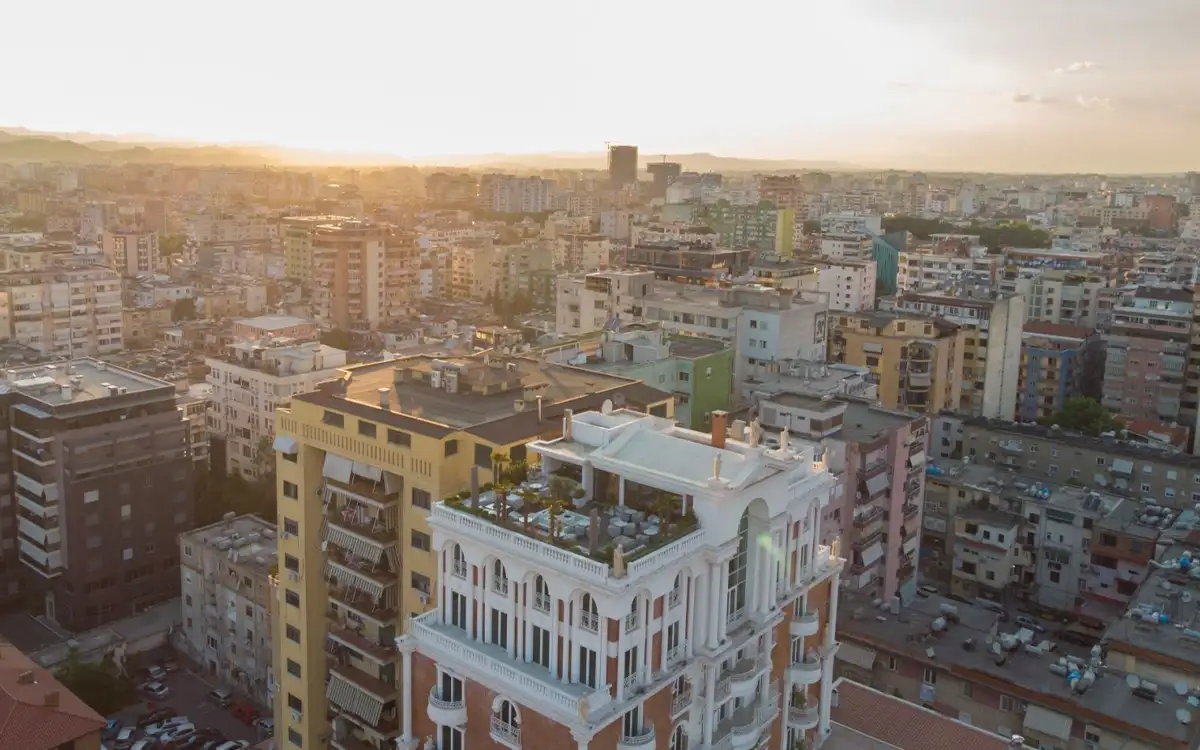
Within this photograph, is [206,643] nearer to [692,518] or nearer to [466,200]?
[692,518]

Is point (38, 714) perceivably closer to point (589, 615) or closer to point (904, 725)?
point (589, 615)

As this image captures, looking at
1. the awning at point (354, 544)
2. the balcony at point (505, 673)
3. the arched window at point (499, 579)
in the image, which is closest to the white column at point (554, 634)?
the balcony at point (505, 673)

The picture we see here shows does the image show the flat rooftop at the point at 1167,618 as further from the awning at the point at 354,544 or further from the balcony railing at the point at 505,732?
the awning at the point at 354,544

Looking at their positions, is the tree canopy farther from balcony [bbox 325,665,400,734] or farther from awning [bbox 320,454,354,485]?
balcony [bbox 325,665,400,734]

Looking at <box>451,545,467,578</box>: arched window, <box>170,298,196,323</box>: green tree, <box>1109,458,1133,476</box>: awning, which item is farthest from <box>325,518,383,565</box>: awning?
<box>170,298,196,323</box>: green tree

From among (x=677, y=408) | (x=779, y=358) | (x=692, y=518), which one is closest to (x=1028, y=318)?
(x=779, y=358)

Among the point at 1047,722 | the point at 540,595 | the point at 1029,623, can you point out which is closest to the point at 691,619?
the point at 540,595
